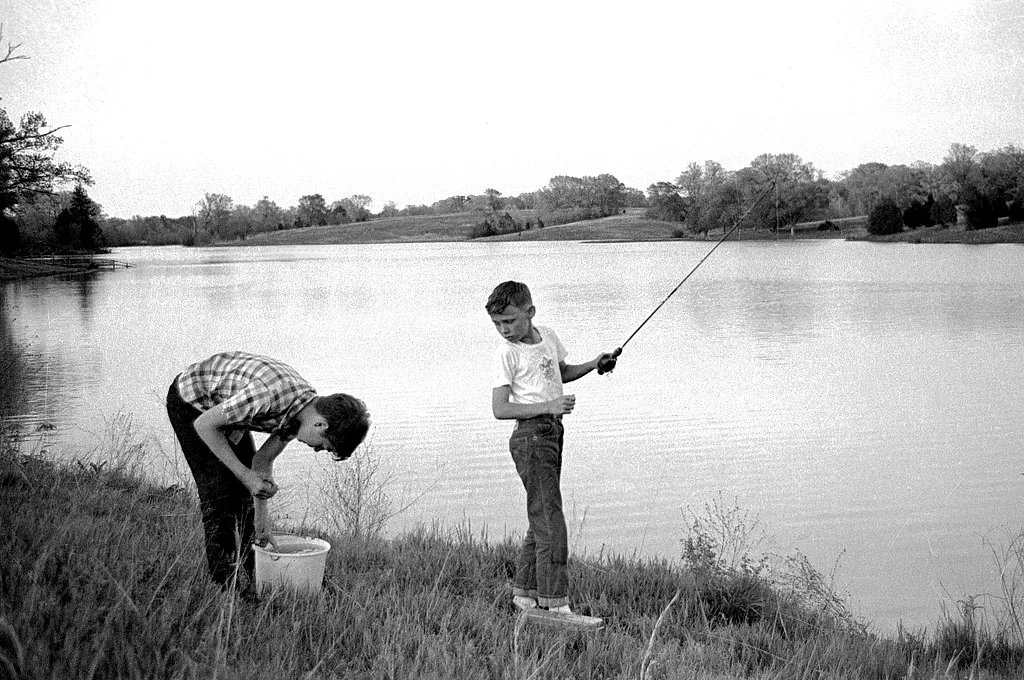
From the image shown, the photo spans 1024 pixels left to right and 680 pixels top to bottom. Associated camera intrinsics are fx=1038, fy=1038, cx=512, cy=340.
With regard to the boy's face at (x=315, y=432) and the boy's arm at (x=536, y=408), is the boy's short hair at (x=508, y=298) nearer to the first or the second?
the boy's arm at (x=536, y=408)

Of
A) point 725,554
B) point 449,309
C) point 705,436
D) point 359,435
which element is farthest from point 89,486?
point 449,309

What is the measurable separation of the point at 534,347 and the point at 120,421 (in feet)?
21.3

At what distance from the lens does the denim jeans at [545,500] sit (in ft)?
11.6

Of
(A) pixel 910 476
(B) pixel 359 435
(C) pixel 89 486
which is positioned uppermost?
(B) pixel 359 435

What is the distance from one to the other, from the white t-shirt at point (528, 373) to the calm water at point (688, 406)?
1.74m

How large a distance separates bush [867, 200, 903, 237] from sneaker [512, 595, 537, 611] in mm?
59945

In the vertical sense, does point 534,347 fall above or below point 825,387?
above

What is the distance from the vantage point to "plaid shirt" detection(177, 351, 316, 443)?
10.0 feet

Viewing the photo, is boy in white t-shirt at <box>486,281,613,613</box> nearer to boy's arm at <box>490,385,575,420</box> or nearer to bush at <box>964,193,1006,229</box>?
boy's arm at <box>490,385,575,420</box>

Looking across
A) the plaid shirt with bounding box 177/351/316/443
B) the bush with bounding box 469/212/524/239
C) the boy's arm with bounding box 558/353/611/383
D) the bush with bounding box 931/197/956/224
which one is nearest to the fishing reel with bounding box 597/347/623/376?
the boy's arm with bounding box 558/353/611/383

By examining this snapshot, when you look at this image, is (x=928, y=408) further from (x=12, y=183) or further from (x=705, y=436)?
(x=12, y=183)

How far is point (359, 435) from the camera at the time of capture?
312 cm

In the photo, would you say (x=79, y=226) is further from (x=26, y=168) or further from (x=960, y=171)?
(x=960, y=171)

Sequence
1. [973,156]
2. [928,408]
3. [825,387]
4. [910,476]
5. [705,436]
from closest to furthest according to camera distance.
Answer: [910,476], [705,436], [928,408], [825,387], [973,156]
